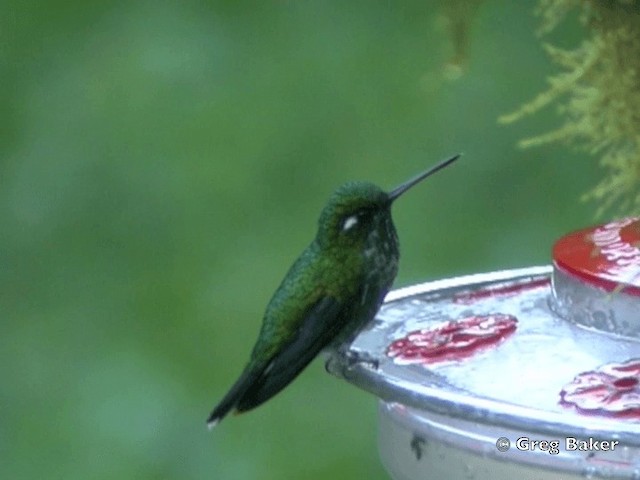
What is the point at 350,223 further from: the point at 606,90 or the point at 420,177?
the point at 606,90

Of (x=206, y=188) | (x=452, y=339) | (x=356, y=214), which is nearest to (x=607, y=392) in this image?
(x=452, y=339)

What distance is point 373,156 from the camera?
506 centimetres

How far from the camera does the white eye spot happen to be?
2031 mm

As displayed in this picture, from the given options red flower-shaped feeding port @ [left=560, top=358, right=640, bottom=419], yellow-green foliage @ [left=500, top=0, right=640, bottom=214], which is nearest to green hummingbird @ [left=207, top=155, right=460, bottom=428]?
yellow-green foliage @ [left=500, top=0, right=640, bottom=214]

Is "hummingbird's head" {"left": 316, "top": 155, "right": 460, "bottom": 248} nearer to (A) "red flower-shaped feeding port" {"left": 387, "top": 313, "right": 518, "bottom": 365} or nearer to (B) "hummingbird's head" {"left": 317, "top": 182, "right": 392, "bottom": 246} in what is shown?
(B) "hummingbird's head" {"left": 317, "top": 182, "right": 392, "bottom": 246}

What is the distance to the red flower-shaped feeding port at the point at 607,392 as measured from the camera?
5.09 feet

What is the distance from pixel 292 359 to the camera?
6.24 feet

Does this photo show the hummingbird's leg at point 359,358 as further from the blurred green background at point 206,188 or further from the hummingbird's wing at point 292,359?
the blurred green background at point 206,188

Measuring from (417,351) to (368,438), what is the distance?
105 inches

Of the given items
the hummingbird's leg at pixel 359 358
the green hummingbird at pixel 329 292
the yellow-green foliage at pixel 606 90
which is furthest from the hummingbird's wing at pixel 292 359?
the yellow-green foliage at pixel 606 90

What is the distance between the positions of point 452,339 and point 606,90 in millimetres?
337

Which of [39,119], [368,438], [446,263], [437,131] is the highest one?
[39,119]

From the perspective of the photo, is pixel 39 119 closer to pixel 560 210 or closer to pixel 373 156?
pixel 373 156

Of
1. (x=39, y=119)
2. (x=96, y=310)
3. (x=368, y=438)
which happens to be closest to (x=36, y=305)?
(x=96, y=310)
